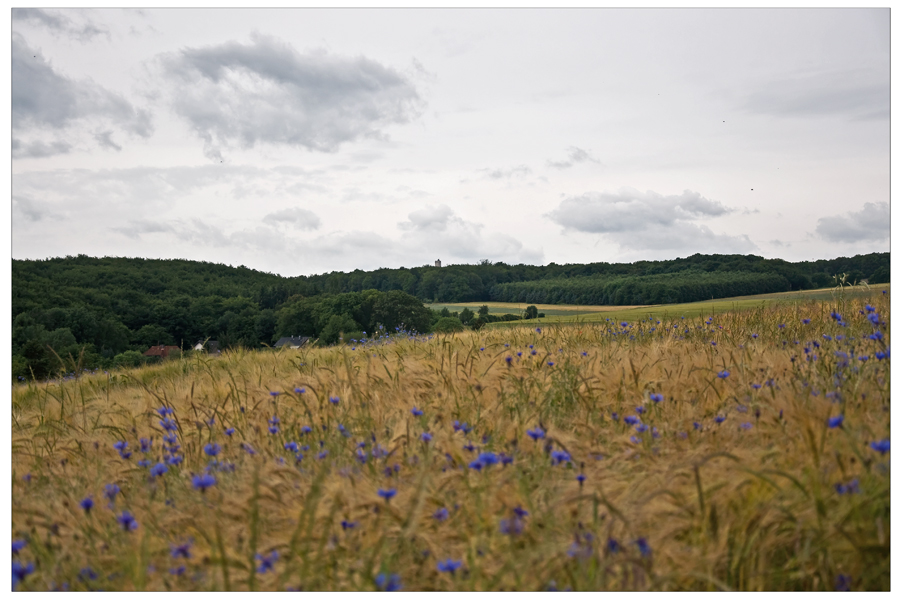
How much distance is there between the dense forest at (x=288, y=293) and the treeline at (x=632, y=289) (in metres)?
0.03

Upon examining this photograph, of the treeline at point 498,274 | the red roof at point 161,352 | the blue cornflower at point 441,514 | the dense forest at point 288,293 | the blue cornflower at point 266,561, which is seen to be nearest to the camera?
the blue cornflower at point 266,561

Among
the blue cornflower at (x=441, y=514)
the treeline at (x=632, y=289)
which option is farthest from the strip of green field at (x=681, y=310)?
the blue cornflower at (x=441, y=514)

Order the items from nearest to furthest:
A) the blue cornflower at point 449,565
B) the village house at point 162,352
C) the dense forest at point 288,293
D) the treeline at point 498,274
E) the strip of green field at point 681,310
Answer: the blue cornflower at point 449,565 < the strip of green field at point 681,310 < the dense forest at point 288,293 < the treeline at point 498,274 < the village house at point 162,352

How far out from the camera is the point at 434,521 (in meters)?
2.17

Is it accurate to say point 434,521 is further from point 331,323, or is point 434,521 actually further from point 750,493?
point 331,323

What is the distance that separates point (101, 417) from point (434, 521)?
3.77 meters

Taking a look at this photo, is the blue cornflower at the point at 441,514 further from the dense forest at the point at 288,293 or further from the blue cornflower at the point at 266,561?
the dense forest at the point at 288,293

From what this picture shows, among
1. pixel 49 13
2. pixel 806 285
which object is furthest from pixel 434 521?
pixel 806 285

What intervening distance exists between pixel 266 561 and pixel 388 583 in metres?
0.41

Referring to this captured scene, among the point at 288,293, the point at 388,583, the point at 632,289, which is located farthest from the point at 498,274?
the point at 288,293

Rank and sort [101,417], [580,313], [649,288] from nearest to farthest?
[101,417], [580,313], [649,288]

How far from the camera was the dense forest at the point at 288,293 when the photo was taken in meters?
9.43

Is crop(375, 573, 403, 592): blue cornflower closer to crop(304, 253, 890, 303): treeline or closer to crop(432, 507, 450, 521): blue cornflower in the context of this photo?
crop(432, 507, 450, 521): blue cornflower

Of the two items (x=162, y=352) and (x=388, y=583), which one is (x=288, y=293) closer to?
(x=162, y=352)
